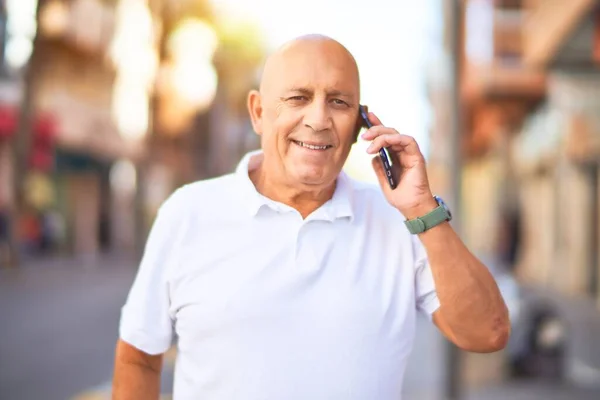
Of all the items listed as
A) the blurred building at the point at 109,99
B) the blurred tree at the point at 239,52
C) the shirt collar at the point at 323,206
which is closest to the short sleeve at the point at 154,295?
the shirt collar at the point at 323,206

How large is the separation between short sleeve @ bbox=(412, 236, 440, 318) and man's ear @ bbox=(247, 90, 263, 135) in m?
0.50

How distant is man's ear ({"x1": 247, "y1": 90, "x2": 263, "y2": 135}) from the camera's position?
2.21 meters

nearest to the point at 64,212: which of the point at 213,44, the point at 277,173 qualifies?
the point at 213,44

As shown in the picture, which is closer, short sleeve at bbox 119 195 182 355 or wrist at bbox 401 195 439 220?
wrist at bbox 401 195 439 220

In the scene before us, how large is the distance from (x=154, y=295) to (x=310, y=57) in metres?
0.71

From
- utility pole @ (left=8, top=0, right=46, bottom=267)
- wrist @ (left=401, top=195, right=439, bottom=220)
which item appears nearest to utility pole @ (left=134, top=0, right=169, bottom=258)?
utility pole @ (left=8, top=0, right=46, bottom=267)

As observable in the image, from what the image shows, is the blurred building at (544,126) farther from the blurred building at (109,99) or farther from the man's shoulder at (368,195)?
the blurred building at (109,99)

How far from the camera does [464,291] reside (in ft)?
6.50

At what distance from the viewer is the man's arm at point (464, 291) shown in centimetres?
198

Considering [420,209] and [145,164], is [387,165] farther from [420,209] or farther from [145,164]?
[145,164]

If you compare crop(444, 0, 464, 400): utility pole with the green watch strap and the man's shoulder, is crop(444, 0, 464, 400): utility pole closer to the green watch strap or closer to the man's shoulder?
the man's shoulder

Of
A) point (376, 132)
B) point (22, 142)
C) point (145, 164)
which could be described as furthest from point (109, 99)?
point (376, 132)

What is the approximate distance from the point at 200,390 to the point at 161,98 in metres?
34.6

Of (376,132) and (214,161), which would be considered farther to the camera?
(214,161)
